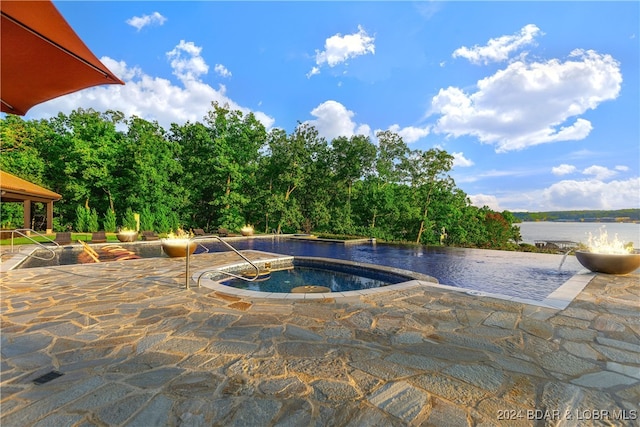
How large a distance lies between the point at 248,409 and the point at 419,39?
461 inches

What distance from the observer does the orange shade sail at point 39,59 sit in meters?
1.97


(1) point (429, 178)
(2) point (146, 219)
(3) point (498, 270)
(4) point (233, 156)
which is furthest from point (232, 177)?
(3) point (498, 270)

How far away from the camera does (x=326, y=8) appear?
8562 millimetres

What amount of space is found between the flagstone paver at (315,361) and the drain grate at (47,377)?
0.06 metres

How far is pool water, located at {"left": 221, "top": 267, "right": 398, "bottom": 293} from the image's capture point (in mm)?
7294

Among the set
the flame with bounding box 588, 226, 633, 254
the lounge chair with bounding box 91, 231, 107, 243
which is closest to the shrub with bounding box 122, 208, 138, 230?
the lounge chair with bounding box 91, 231, 107, 243

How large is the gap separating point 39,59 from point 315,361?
12.0 feet

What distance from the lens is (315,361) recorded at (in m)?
2.76

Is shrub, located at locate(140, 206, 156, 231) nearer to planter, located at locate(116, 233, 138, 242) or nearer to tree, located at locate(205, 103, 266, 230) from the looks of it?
tree, located at locate(205, 103, 266, 230)

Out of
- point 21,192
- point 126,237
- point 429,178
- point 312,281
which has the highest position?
point 429,178

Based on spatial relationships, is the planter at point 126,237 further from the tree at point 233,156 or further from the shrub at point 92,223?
the tree at point 233,156

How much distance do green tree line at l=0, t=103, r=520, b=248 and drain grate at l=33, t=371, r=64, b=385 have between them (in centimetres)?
1945

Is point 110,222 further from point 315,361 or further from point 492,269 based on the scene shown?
point 492,269

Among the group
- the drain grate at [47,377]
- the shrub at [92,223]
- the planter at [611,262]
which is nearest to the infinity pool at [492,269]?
the planter at [611,262]
